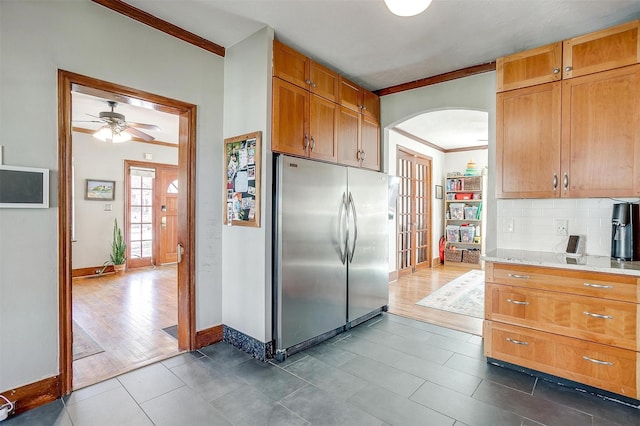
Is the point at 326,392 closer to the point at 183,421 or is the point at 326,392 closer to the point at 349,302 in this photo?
the point at 183,421

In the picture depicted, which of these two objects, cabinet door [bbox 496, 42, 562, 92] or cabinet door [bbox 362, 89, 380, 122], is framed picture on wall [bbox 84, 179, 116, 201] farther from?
cabinet door [bbox 496, 42, 562, 92]

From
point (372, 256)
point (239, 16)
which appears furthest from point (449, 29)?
point (372, 256)

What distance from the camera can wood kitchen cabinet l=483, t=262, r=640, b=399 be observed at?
2.07 metres

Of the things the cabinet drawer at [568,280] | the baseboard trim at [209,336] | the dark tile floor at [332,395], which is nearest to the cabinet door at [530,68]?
the cabinet drawer at [568,280]

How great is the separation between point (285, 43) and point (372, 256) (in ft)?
7.70

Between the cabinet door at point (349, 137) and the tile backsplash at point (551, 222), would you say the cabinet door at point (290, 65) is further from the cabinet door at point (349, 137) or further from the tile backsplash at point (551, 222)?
the tile backsplash at point (551, 222)

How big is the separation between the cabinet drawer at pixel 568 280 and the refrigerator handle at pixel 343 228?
1.27 m

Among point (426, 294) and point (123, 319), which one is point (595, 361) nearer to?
point (426, 294)

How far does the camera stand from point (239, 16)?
248 centimetres

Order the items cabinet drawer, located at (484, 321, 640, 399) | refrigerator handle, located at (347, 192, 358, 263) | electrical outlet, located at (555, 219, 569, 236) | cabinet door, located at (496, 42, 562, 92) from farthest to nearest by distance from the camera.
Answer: refrigerator handle, located at (347, 192, 358, 263), electrical outlet, located at (555, 219, 569, 236), cabinet door, located at (496, 42, 562, 92), cabinet drawer, located at (484, 321, 640, 399)

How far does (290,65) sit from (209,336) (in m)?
2.56

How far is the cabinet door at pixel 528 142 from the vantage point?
2539 millimetres

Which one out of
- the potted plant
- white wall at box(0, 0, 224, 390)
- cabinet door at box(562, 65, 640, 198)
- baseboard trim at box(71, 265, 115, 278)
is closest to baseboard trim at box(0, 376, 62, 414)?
white wall at box(0, 0, 224, 390)

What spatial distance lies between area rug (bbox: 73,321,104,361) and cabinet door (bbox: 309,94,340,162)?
8.48 feet
